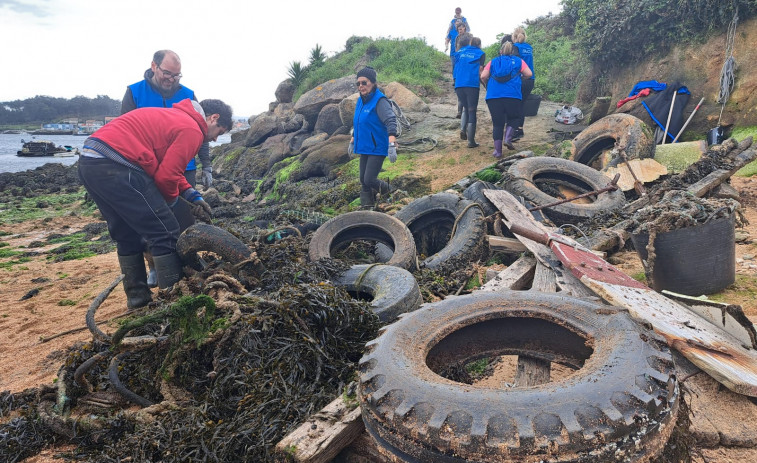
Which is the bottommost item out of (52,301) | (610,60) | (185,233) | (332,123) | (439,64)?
(52,301)

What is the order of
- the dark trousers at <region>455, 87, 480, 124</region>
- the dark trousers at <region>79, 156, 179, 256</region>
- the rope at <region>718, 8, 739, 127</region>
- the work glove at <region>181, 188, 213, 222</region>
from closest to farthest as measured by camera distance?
the dark trousers at <region>79, 156, 179, 256</region> < the work glove at <region>181, 188, 213, 222</region> < the rope at <region>718, 8, 739, 127</region> < the dark trousers at <region>455, 87, 480, 124</region>

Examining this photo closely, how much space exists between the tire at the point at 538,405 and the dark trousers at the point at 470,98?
26.0 feet

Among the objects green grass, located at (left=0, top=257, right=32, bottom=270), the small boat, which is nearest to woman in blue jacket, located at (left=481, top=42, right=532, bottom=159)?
green grass, located at (left=0, top=257, right=32, bottom=270)

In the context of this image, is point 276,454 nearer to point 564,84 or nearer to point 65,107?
point 564,84

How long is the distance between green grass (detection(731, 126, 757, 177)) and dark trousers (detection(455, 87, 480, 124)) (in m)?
4.77

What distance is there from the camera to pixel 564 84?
15148mm

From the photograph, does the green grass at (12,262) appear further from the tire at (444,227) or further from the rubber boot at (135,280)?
the tire at (444,227)

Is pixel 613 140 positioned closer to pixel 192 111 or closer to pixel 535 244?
pixel 535 244

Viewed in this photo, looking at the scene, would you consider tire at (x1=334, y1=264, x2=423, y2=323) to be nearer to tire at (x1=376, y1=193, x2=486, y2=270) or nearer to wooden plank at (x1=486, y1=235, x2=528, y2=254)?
tire at (x1=376, y1=193, x2=486, y2=270)

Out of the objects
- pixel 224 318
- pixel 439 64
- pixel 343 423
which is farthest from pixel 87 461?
pixel 439 64

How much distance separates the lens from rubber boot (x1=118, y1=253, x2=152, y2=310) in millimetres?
4562

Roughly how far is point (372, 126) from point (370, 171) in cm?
71

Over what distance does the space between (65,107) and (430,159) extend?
319ft

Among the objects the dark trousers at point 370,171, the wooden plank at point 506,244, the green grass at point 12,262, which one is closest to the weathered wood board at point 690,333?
the wooden plank at point 506,244
